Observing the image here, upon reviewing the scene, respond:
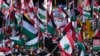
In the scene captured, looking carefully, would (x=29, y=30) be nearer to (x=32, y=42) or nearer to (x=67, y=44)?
(x=32, y=42)

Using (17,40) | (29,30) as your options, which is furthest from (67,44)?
(17,40)

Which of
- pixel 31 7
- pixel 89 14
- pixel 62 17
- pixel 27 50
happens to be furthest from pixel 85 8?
pixel 27 50

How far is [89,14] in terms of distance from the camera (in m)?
29.3

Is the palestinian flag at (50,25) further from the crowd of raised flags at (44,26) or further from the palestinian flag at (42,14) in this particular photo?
the palestinian flag at (42,14)

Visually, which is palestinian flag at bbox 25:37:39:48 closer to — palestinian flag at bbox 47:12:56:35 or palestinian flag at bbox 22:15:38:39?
palestinian flag at bbox 22:15:38:39

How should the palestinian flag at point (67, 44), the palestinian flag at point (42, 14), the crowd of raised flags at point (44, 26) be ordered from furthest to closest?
1. the palestinian flag at point (42, 14)
2. the crowd of raised flags at point (44, 26)
3. the palestinian flag at point (67, 44)

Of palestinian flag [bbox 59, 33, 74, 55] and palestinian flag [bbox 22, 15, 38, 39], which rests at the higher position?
palestinian flag [bbox 59, 33, 74, 55]

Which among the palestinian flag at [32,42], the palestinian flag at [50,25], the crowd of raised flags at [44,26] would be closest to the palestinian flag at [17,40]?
the crowd of raised flags at [44,26]

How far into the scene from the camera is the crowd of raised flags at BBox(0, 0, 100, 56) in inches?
786

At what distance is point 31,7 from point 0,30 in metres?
3.39

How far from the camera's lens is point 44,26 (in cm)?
2509

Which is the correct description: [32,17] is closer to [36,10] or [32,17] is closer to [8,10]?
[36,10]

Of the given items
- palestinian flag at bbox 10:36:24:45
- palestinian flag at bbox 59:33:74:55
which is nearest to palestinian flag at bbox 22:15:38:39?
palestinian flag at bbox 10:36:24:45

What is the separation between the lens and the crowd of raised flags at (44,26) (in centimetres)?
1995
